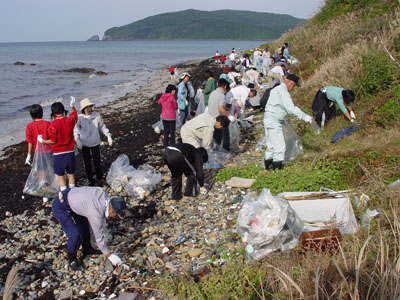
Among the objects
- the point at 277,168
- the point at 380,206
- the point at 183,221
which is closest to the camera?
the point at 380,206

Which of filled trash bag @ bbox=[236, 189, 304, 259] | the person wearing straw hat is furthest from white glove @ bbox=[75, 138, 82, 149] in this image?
filled trash bag @ bbox=[236, 189, 304, 259]

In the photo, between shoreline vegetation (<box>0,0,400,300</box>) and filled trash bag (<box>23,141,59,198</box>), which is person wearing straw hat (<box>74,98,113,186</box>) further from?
shoreline vegetation (<box>0,0,400,300</box>)

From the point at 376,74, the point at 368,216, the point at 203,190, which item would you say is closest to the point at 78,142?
the point at 203,190

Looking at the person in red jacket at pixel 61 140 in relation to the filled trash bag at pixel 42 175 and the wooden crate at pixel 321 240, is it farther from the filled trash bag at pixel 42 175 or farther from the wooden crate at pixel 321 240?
the wooden crate at pixel 321 240

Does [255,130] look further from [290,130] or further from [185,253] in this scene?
[185,253]

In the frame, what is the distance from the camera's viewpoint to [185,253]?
4.31m

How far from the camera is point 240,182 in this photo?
5.89 meters

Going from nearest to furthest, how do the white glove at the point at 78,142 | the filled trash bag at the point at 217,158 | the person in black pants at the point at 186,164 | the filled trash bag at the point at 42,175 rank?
the person in black pants at the point at 186,164 < the filled trash bag at the point at 42,175 < the white glove at the point at 78,142 < the filled trash bag at the point at 217,158

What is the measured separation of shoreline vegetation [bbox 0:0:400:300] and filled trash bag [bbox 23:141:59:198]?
15.7 inches

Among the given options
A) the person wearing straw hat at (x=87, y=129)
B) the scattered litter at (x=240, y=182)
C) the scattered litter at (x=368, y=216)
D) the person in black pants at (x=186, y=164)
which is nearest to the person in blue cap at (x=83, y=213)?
the person in black pants at (x=186, y=164)

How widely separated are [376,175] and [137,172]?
13.9 feet

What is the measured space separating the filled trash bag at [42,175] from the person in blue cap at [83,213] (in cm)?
207

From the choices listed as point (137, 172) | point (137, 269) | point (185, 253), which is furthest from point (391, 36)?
point (137, 269)

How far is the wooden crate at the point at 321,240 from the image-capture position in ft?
10.9
